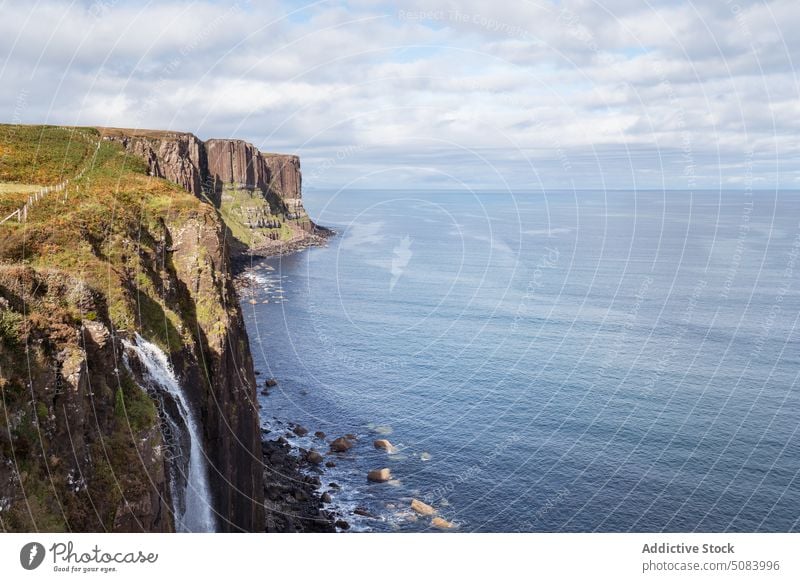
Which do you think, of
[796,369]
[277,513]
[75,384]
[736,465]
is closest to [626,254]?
[796,369]

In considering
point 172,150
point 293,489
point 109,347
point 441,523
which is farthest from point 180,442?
point 172,150

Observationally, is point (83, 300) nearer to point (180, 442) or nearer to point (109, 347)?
point (109, 347)

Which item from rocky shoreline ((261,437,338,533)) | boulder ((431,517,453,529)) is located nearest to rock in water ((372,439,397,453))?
rocky shoreline ((261,437,338,533))

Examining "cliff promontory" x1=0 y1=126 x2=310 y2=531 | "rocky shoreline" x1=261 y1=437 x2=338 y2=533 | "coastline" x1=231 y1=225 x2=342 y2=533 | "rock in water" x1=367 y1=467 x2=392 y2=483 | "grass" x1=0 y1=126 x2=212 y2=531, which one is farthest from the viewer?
"rock in water" x1=367 y1=467 x2=392 y2=483

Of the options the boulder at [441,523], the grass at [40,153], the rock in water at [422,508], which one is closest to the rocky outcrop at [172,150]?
the grass at [40,153]

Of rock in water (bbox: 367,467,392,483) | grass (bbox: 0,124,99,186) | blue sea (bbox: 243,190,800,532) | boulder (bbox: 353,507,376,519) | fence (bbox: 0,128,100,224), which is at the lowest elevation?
Answer: boulder (bbox: 353,507,376,519)

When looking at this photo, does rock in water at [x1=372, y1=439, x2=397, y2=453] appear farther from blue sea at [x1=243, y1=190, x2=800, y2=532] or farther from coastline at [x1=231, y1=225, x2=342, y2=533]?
coastline at [x1=231, y1=225, x2=342, y2=533]
